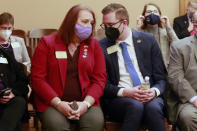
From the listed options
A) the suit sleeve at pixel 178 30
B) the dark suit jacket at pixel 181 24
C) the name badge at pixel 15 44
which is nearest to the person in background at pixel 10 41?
the name badge at pixel 15 44

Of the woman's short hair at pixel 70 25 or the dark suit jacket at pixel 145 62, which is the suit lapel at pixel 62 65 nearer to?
the woman's short hair at pixel 70 25

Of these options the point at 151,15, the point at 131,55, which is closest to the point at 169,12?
the point at 151,15

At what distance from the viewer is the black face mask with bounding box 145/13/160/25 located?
384 cm

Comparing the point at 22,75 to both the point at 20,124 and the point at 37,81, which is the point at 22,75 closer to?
the point at 37,81

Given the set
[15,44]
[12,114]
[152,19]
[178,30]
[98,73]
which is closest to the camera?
[12,114]

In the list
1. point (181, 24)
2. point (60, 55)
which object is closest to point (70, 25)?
point (60, 55)

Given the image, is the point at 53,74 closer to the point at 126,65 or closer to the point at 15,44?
the point at 126,65

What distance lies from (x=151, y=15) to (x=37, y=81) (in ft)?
5.89

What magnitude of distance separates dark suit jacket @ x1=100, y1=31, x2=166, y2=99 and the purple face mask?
12.1 inches

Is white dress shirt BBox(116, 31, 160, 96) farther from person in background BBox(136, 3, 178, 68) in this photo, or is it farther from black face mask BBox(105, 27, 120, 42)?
person in background BBox(136, 3, 178, 68)

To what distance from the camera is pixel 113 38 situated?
3023 mm

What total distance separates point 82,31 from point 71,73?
0.39m

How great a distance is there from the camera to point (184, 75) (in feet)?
9.72

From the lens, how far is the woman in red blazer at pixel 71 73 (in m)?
2.62
